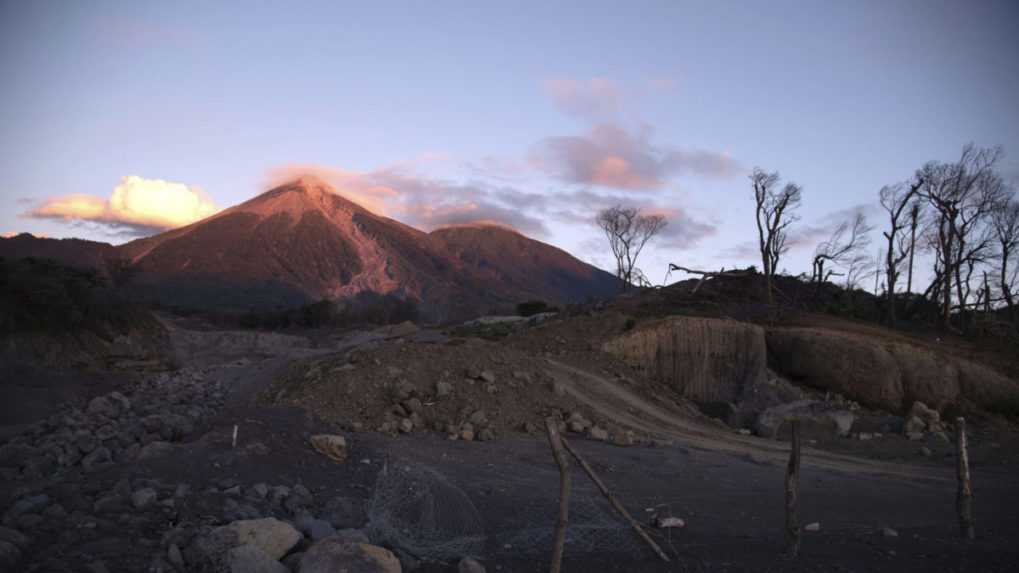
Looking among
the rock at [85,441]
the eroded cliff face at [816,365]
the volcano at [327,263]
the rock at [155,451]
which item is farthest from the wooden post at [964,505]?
the volcano at [327,263]

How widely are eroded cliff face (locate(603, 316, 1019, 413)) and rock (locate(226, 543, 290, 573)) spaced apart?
579 inches

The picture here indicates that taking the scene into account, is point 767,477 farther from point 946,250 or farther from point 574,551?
point 946,250

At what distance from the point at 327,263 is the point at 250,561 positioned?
270 feet

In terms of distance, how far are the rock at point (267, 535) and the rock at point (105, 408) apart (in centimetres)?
823

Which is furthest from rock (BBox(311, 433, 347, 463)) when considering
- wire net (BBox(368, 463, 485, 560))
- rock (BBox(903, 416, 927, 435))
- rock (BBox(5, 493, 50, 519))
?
rock (BBox(903, 416, 927, 435))

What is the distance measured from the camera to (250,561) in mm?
4902

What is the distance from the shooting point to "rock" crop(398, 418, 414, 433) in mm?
11242

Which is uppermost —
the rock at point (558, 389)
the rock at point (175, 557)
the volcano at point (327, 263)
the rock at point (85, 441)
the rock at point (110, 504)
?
the volcano at point (327, 263)

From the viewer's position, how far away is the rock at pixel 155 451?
24.4 ft

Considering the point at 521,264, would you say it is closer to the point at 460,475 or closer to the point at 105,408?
the point at 105,408

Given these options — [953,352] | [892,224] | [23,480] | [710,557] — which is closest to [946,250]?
[892,224]

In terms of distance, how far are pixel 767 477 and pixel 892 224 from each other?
25596 millimetres

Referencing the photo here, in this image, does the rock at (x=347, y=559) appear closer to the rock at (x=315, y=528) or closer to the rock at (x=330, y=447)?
the rock at (x=315, y=528)

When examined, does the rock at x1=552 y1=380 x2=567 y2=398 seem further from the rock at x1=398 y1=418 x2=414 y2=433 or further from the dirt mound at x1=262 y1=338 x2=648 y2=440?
the rock at x1=398 y1=418 x2=414 y2=433
